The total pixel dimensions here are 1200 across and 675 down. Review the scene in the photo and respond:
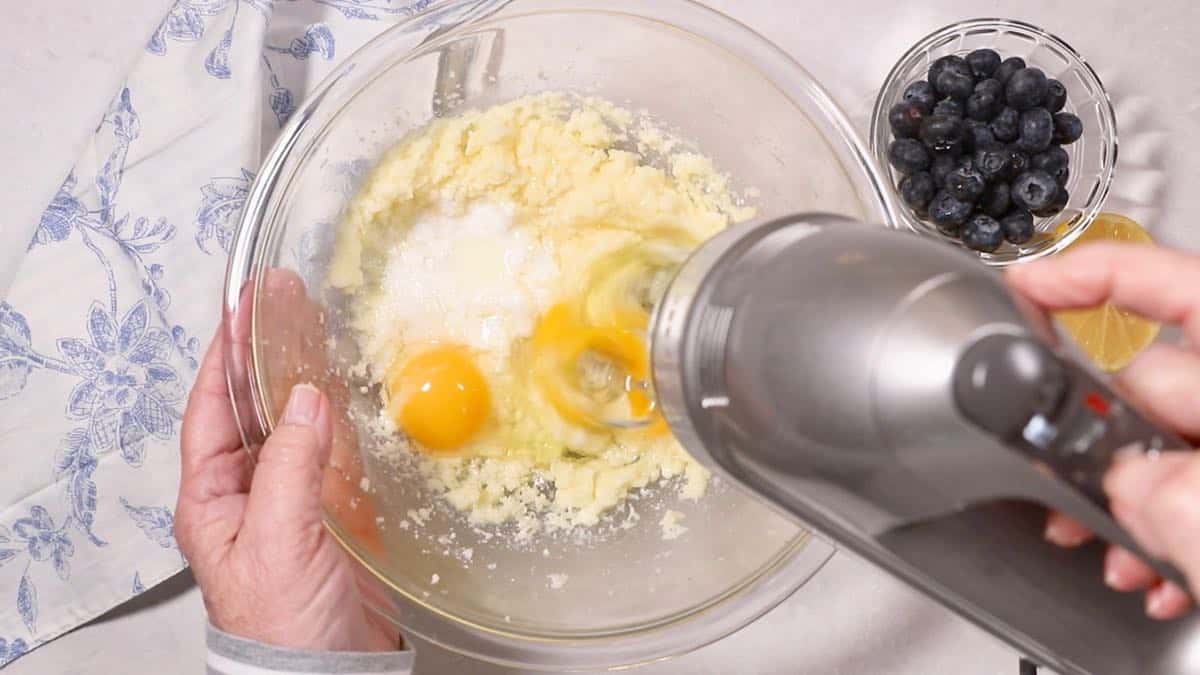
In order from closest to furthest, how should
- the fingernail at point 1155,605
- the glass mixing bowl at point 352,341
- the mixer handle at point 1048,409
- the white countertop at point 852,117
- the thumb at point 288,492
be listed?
the mixer handle at point 1048,409
the fingernail at point 1155,605
the thumb at point 288,492
the glass mixing bowl at point 352,341
the white countertop at point 852,117

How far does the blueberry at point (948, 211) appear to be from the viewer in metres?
1.05

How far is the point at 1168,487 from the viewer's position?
49cm

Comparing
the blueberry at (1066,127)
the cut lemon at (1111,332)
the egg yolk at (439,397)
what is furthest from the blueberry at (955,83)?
the egg yolk at (439,397)

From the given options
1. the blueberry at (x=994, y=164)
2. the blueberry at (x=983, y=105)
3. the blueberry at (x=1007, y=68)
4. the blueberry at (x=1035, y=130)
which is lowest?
the blueberry at (x=994, y=164)

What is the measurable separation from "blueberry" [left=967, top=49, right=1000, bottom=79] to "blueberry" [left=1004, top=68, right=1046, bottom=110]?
3 cm

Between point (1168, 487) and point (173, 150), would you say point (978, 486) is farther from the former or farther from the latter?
point (173, 150)

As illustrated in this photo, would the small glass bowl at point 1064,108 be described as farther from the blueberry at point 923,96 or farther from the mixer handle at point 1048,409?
the mixer handle at point 1048,409

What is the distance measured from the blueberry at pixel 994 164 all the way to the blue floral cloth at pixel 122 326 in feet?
2.68

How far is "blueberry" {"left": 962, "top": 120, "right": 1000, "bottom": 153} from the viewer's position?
1.05 metres

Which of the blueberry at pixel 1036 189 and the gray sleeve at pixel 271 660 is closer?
the gray sleeve at pixel 271 660

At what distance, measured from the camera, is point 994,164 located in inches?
40.9

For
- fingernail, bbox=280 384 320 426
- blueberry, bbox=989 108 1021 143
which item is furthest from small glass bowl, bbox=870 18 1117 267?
fingernail, bbox=280 384 320 426

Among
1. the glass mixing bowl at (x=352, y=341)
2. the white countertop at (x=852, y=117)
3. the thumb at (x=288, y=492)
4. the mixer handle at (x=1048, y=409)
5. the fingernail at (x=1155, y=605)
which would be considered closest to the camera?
the mixer handle at (x=1048, y=409)

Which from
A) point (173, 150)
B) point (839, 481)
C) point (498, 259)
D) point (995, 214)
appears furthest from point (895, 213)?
point (173, 150)
